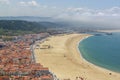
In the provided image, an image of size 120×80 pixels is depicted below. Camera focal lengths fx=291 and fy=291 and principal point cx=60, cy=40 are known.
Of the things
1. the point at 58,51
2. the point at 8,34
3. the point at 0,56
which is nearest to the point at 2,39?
the point at 8,34

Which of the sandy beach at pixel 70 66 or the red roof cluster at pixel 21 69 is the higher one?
the red roof cluster at pixel 21 69

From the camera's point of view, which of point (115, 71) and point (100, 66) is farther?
point (100, 66)

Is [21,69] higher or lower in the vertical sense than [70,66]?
higher

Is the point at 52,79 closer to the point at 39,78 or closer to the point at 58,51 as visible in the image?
the point at 39,78

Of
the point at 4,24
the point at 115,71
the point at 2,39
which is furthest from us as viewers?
the point at 4,24

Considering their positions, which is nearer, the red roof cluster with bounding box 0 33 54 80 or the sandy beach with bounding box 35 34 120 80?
the red roof cluster with bounding box 0 33 54 80

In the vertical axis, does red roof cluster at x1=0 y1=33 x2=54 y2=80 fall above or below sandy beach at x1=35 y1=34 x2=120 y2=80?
above

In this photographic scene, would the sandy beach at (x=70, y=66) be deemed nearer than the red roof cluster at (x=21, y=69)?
No

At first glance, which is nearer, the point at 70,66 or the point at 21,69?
the point at 21,69

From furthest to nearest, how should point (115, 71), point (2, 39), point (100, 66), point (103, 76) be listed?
point (2, 39) → point (100, 66) → point (115, 71) → point (103, 76)
